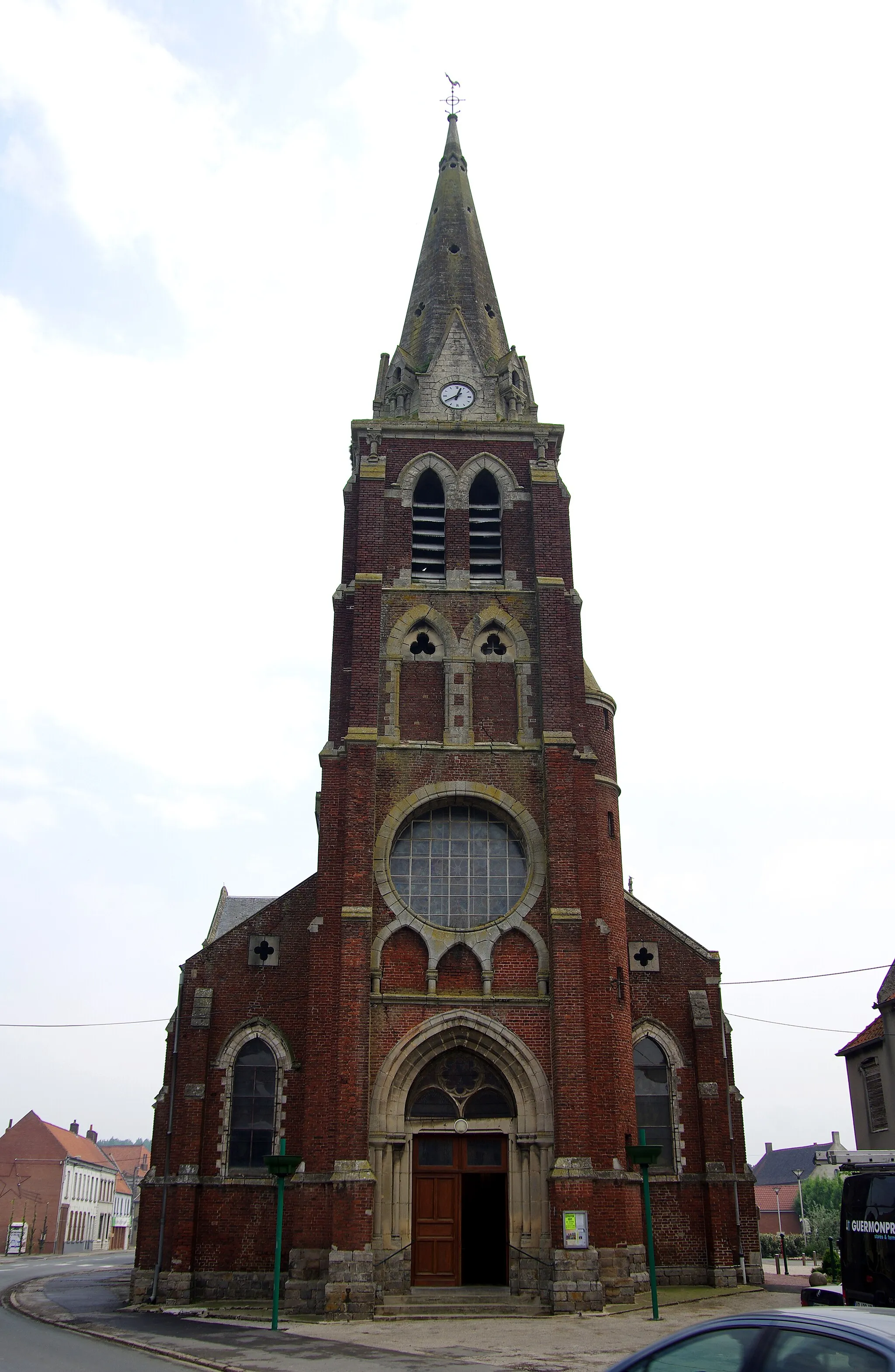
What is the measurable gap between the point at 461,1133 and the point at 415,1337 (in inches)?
208

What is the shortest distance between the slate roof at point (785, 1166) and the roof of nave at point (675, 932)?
65.9 metres

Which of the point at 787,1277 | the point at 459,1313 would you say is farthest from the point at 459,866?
the point at 787,1277

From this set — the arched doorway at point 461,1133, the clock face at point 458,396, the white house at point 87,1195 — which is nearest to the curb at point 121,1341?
the arched doorway at point 461,1133

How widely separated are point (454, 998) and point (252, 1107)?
5499 mm

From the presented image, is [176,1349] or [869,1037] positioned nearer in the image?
[176,1349]

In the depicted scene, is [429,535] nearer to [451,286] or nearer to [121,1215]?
[451,286]

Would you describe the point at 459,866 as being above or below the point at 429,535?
below

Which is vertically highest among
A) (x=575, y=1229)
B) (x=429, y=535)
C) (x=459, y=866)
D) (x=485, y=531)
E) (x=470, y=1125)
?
(x=485, y=531)

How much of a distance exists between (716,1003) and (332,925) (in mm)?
9774

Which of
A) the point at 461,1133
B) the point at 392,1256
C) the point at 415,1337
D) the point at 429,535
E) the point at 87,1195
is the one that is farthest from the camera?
the point at 87,1195

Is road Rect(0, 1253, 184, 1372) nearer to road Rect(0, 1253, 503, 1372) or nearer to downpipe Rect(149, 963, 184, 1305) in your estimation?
road Rect(0, 1253, 503, 1372)

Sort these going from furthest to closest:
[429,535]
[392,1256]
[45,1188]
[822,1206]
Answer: [822,1206] → [45,1188] → [429,535] → [392,1256]

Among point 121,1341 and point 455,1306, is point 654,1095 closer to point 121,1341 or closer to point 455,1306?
point 455,1306

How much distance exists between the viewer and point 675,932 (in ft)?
89.9
